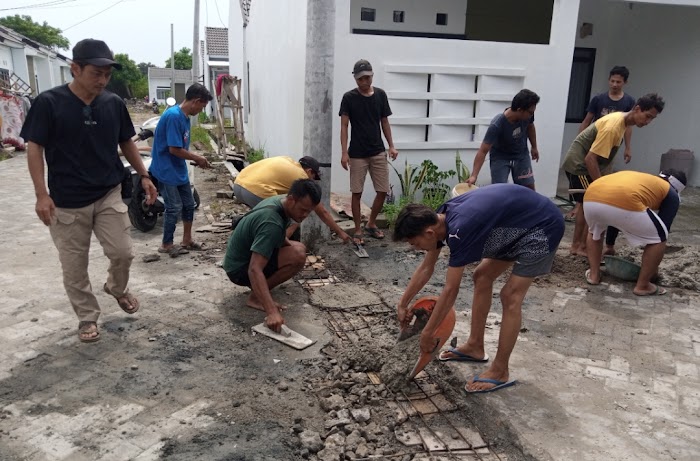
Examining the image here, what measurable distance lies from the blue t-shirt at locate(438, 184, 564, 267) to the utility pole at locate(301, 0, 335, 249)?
2850 mm

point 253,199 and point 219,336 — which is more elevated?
point 253,199

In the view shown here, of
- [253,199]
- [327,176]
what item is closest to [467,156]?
[327,176]

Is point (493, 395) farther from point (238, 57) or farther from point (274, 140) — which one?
point (238, 57)

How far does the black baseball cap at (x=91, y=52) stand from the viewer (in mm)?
3305

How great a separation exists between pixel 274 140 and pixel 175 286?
5713 millimetres

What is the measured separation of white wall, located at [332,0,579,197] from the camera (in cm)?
670

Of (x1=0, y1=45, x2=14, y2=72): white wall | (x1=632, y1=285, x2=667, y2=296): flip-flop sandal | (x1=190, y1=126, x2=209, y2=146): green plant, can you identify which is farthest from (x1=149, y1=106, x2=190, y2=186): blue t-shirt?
(x1=0, y1=45, x2=14, y2=72): white wall

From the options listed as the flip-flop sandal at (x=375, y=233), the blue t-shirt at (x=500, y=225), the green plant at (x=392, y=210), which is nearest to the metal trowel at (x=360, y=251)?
the flip-flop sandal at (x=375, y=233)

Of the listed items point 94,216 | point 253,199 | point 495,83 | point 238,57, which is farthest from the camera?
point 238,57

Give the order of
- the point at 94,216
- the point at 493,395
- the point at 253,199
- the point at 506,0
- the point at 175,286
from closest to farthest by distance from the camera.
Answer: the point at 493,395 → the point at 94,216 → the point at 175,286 → the point at 253,199 → the point at 506,0

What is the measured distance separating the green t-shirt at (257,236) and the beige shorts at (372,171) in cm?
193

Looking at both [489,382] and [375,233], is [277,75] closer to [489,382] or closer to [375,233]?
[375,233]

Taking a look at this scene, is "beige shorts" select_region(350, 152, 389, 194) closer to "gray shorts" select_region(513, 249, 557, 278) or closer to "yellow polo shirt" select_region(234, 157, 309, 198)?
"yellow polo shirt" select_region(234, 157, 309, 198)

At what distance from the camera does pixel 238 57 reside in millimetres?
16250
